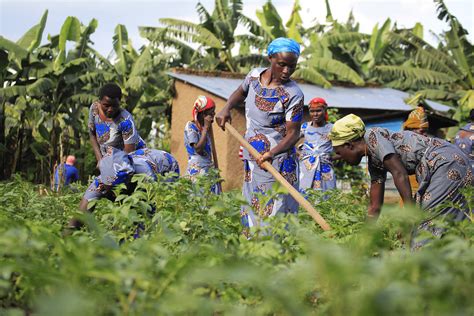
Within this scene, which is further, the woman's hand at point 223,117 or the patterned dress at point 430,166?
the woman's hand at point 223,117

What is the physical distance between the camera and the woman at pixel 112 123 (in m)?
5.02

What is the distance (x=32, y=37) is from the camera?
15.9 metres

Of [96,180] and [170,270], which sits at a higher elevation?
[170,270]

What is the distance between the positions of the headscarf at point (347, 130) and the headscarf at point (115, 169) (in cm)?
139

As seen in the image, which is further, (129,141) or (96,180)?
(129,141)

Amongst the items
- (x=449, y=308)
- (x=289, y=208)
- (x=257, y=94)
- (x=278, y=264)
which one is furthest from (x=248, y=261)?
(x=257, y=94)

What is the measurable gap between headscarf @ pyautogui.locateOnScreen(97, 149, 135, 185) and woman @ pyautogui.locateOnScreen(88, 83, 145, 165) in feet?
2.47

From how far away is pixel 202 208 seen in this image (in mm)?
3516

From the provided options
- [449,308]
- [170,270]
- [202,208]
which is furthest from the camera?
[202,208]

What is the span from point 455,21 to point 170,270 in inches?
686

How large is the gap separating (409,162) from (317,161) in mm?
3960

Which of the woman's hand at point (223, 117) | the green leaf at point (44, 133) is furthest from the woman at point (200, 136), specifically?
the green leaf at point (44, 133)

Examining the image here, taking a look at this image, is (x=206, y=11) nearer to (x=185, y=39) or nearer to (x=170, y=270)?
(x=185, y=39)

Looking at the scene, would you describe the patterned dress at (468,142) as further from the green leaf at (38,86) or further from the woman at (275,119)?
the green leaf at (38,86)
